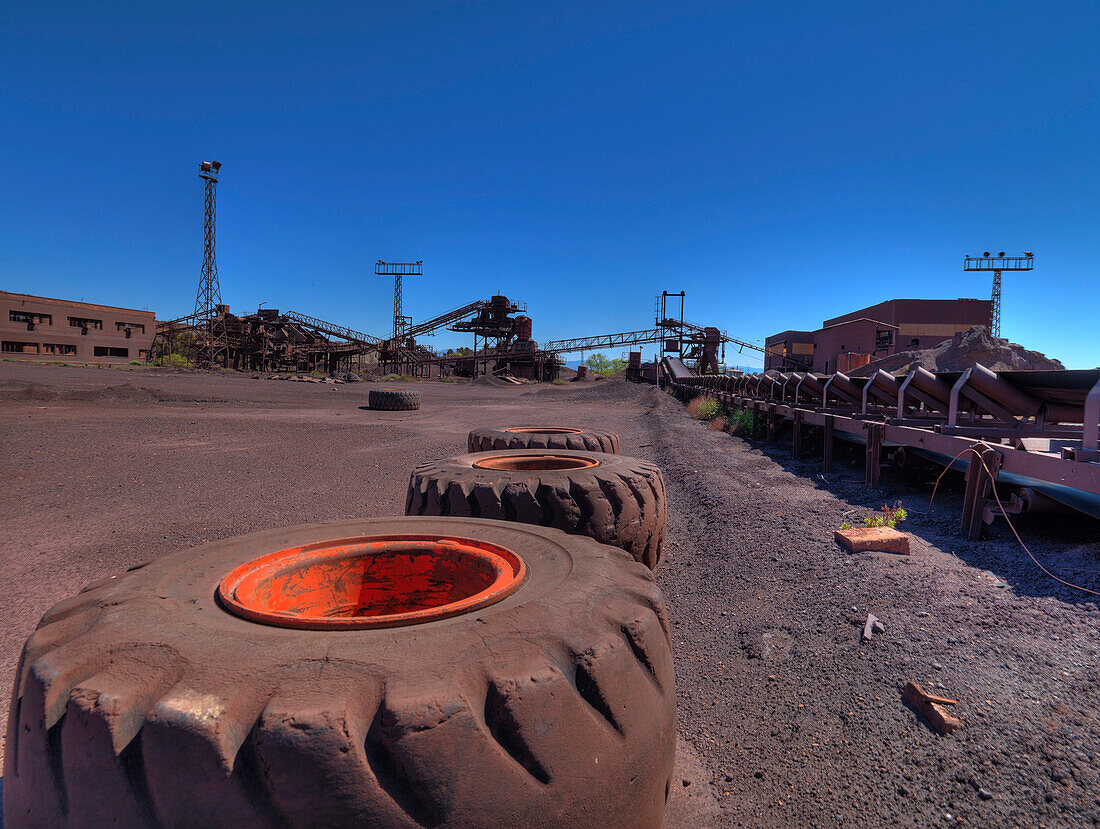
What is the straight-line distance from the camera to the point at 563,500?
3.22m

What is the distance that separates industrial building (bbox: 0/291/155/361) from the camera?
55.0 m

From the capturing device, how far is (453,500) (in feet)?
10.9

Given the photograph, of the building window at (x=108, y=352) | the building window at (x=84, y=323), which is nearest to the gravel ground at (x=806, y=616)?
the building window at (x=84, y=323)

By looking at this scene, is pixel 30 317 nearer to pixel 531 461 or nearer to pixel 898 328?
pixel 531 461


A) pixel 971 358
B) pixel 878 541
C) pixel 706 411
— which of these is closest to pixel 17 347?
pixel 706 411

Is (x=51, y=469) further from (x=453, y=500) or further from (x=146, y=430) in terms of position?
(x=453, y=500)

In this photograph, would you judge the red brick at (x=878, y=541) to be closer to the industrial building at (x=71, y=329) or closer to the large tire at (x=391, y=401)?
the large tire at (x=391, y=401)

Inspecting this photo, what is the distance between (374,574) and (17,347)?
245 ft

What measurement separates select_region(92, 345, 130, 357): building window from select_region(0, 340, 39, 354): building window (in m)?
5.77

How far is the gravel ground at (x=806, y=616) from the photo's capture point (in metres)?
2.26

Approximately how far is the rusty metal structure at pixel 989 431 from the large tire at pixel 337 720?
4.53 meters

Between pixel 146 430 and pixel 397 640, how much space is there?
13239mm

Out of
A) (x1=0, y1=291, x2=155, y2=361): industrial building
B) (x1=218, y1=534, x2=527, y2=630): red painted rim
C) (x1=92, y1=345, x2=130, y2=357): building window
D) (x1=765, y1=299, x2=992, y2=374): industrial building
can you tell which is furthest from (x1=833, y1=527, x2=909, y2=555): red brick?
(x1=92, y1=345, x2=130, y2=357): building window

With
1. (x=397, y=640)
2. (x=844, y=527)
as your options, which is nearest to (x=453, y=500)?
(x=397, y=640)
